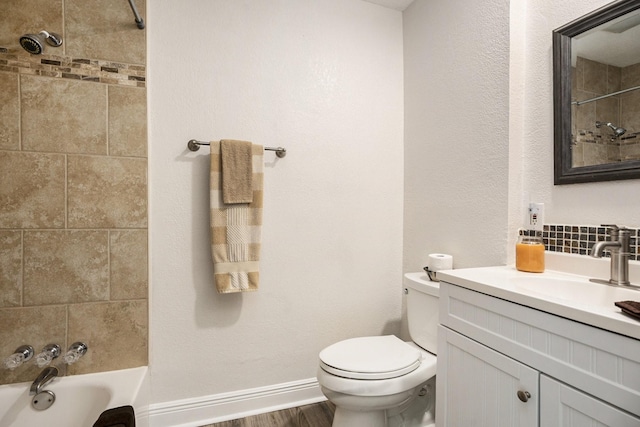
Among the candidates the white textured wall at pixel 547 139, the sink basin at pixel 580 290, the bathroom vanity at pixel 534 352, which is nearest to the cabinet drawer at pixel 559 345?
the bathroom vanity at pixel 534 352

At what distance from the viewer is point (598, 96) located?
1151 millimetres

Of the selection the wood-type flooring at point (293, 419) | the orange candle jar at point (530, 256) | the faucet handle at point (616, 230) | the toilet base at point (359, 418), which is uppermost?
the faucet handle at point (616, 230)

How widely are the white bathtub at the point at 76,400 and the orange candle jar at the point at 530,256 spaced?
1.66 m

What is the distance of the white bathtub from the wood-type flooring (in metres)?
0.49

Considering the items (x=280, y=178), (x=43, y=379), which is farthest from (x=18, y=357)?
(x=280, y=178)

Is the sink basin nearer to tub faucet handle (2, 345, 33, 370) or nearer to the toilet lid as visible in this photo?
the toilet lid

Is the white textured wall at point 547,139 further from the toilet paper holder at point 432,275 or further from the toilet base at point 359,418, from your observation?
the toilet base at point 359,418

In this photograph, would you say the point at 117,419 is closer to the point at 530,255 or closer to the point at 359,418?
the point at 359,418

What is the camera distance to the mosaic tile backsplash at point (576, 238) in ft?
3.33

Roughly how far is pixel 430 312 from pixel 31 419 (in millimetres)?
1748

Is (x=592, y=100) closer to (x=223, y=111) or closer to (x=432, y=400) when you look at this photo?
(x=432, y=400)

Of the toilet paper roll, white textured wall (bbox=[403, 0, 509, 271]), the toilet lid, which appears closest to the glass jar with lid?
white textured wall (bbox=[403, 0, 509, 271])

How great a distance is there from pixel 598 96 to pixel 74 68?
2.14 meters

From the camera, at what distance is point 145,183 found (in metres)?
1.46
